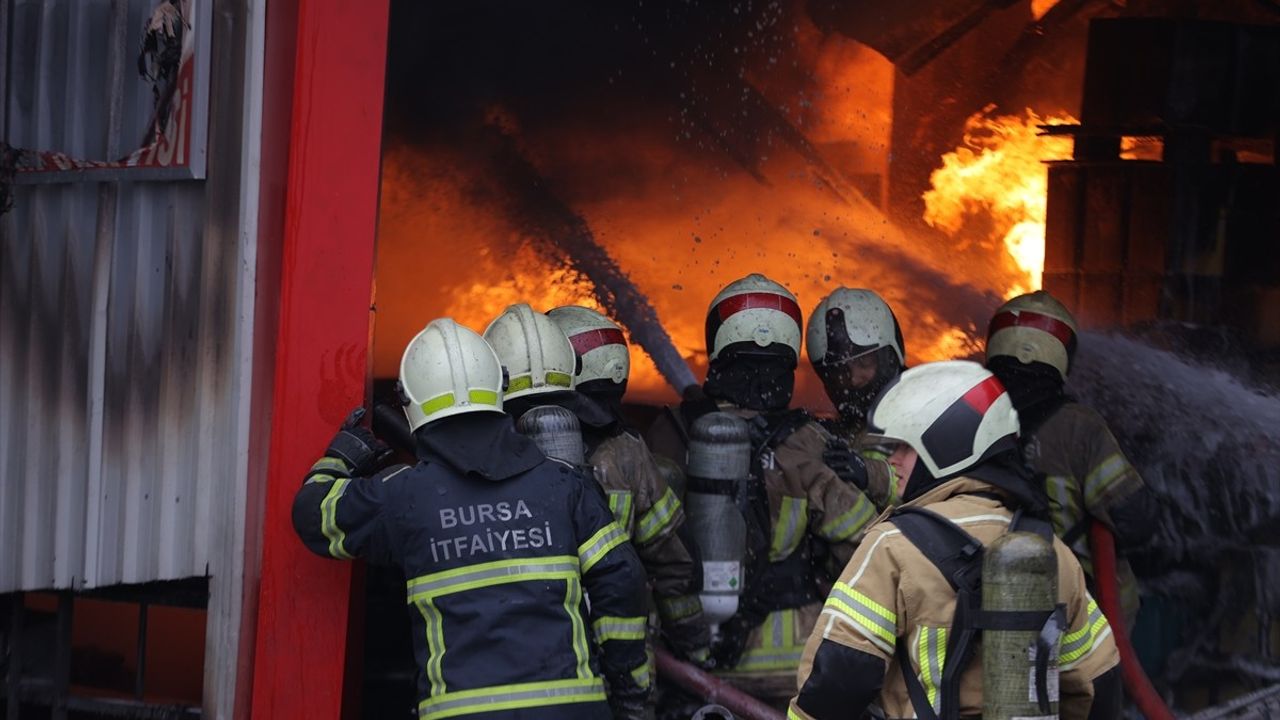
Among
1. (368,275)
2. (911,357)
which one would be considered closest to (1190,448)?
(911,357)

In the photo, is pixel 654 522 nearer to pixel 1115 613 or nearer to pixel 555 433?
pixel 555 433

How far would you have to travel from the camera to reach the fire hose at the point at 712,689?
15.9 ft

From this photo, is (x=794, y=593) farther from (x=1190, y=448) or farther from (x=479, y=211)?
(x=479, y=211)

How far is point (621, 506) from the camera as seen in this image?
186 inches

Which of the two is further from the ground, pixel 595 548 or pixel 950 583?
pixel 950 583

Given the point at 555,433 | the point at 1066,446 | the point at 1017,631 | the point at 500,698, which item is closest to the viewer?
the point at 1017,631

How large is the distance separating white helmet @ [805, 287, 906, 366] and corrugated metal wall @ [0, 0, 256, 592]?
102 inches

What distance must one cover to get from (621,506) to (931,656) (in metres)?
1.86

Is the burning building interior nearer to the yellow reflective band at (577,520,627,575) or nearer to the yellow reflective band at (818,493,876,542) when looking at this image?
the yellow reflective band at (818,493,876,542)

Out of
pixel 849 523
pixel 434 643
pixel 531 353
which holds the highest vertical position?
pixel 531 353

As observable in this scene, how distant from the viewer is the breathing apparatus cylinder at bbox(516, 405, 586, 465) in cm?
440

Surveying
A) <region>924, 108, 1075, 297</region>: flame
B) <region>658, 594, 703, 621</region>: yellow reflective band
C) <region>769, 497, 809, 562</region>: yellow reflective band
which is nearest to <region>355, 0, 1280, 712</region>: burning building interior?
<region>924, 108, 1075, 297</region>: flame

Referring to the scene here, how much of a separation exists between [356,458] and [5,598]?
178cm

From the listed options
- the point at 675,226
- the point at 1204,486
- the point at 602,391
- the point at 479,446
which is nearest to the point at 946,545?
the point at 479,446
